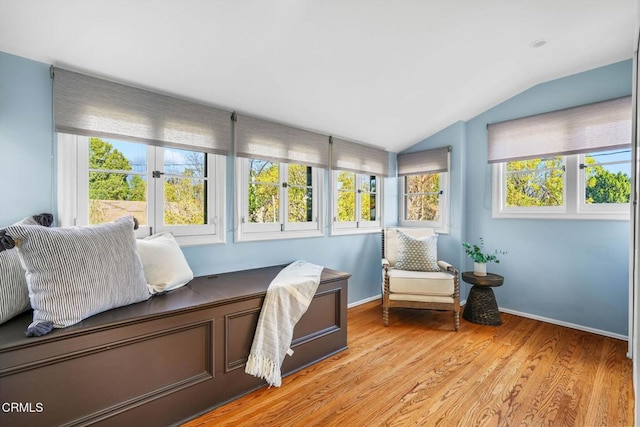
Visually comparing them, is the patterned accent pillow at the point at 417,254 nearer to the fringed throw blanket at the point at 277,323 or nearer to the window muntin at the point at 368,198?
the window muntin at the point at 368,198

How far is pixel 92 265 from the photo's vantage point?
1.40 m

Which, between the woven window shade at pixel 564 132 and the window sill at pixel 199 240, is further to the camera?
the woven window shade at pixel 564 132

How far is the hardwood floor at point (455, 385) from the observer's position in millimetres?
1625

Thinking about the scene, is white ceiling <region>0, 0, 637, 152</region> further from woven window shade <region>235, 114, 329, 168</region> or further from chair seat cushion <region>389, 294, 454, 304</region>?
chair seat cushion <region>389, 294, 454, 304</region>

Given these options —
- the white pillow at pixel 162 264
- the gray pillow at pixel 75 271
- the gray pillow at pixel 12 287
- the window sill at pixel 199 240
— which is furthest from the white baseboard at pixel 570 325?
the gray pillow at pixel 12 287

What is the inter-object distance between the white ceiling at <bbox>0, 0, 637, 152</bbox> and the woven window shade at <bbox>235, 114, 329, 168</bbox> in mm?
101

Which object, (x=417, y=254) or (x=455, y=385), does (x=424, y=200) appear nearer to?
(x=417, y=254)

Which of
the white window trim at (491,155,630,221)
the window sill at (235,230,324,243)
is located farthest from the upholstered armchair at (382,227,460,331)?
the white window trim at (491,155,630,221)

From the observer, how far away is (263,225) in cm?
271

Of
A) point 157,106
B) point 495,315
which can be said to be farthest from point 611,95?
point 157,106

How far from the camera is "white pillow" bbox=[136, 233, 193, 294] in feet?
5.88

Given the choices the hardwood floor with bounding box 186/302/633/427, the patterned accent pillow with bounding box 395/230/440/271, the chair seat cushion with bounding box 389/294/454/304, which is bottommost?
the hardwood floor with bounding box 186/302/633/427

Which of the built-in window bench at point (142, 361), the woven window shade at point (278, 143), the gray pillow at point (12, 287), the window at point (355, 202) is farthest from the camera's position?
the window at point (355, 202)

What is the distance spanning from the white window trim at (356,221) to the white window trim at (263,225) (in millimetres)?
178
